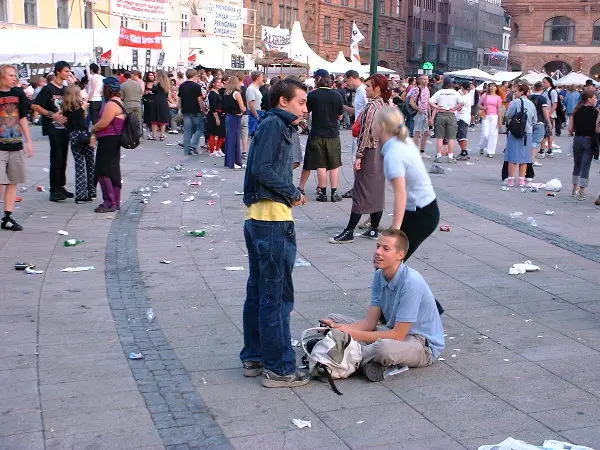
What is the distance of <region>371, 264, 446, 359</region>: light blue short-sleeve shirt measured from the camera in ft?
18.0

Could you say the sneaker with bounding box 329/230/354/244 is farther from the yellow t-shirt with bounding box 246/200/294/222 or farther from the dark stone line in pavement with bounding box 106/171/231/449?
the yellow t-shirt with bounding box 246/200/294/222

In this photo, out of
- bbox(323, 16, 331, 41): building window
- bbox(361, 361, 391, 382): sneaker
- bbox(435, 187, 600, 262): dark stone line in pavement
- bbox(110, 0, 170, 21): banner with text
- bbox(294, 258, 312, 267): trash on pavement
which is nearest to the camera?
bbox(361, 361, 391, 382): sneaker

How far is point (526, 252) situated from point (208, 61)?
878 inches

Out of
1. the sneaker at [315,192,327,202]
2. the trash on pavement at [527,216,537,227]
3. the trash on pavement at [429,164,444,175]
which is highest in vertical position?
the trash on pavement at [429,164,444,175]

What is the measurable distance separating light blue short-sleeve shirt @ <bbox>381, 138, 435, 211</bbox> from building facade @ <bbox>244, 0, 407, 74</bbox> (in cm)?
4632

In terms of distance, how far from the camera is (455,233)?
34.2 feet

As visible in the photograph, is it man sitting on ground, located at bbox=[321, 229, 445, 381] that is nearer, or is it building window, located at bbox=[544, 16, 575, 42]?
man sitting on ground, located at bbox=[321, 229, 445, 381]

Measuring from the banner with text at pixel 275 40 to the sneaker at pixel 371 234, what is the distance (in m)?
30.5

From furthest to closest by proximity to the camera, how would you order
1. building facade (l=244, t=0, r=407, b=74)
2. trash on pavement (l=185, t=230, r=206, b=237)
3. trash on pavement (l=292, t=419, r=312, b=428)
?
building facade (l=244, t=0, r=407, b=74) → trash on pavement (l=185, t=230, r=206, b=237) → trash on pavement (l=292, t=419, r=312, b=428)

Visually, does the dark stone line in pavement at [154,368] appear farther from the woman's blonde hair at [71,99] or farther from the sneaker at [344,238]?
the woman's blonde hair at [71,99]

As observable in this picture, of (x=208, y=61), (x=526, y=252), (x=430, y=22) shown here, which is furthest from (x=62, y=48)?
(x=430, y=22)

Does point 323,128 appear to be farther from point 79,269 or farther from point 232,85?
point 232,85

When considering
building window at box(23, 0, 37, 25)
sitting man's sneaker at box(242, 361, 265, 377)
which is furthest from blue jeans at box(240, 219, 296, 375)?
building window at box(23, 0, 37, 25)

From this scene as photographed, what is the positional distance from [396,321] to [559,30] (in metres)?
75.8
